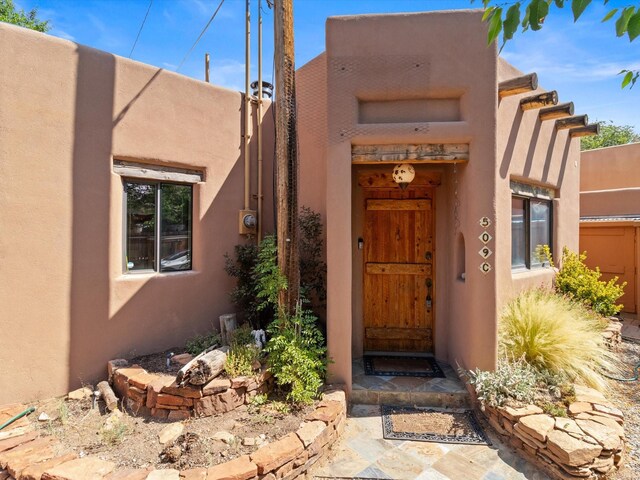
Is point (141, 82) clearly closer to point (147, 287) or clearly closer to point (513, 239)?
point (147, 287)

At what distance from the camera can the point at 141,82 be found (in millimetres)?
4949

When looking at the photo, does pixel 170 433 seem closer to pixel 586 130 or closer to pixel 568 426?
pixel 568 426

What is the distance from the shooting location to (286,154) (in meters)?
4.52

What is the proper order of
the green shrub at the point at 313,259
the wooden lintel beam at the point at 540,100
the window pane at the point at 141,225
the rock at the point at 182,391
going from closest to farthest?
the rock at the point at 182,391, the window pane at the point at 141,225, the wooden lintel beam at the point at 540,100, the green shrub at the point at 313,259

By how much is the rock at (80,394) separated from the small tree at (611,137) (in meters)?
29.7

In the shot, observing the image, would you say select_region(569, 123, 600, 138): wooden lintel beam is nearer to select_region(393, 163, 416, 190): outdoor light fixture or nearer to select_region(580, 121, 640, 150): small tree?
select_region(393, 163, 416, 190): outdoor light fixture

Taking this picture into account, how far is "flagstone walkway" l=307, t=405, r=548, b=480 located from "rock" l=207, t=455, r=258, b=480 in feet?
2.34

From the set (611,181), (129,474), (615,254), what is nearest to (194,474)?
(129,474)

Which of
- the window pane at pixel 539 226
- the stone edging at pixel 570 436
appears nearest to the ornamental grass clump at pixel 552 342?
the stone edging at pixel 570 436

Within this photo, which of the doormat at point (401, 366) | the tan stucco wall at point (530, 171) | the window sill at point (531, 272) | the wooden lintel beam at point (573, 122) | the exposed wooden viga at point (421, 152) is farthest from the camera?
the wooden lintel beam at point (573, 122)

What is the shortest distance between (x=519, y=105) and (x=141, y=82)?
20.3ft

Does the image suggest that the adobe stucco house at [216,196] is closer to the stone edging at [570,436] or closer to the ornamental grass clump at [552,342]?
the ornamental grass clump at [552,342]

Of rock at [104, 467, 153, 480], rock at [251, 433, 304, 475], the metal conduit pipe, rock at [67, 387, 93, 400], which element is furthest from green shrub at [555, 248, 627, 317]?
the metal conduit pipe

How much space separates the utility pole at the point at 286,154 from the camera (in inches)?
174
